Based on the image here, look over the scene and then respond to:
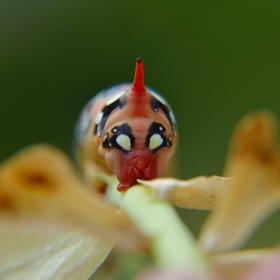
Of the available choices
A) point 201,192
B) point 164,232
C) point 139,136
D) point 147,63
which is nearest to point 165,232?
point 164,232

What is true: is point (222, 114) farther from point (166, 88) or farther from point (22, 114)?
point (22, 114)

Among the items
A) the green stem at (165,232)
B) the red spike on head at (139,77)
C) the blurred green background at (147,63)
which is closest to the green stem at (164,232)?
the green stem at (165,232)

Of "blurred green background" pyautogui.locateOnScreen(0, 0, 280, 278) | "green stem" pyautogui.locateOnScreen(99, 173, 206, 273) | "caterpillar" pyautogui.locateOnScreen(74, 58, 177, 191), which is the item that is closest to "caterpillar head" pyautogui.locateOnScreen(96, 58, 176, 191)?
"caterpillar" pyautogui.locateOnScreen(74, 58, 177, 191)

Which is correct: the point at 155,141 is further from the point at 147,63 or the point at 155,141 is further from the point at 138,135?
the point at 147,63

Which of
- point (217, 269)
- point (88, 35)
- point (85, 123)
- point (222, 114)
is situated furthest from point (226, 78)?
point (217, 269)

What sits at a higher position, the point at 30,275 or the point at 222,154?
the point at 222,154

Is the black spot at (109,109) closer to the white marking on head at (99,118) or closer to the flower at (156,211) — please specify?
the white marking on head at (99,118)
